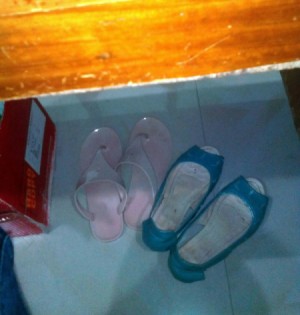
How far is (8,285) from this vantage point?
0.76 m

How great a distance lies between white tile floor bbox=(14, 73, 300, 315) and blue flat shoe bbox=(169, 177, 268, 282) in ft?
0.10

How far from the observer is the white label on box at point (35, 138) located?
0.78 metres

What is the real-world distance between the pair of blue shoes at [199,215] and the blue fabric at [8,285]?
0.29 metres

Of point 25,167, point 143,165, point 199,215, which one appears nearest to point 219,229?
point 199,215

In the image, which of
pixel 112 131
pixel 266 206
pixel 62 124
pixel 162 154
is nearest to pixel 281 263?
pixel 266 206

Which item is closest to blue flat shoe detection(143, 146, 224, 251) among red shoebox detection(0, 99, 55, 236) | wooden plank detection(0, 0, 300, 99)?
Answer: red shoebox detection(0, 99, 55, 236)

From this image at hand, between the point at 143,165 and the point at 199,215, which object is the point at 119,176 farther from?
the point at 199,215

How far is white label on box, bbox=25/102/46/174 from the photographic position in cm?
78

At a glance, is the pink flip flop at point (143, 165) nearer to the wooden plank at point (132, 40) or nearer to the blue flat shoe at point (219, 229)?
the blue flat shoe at point (219, 229)

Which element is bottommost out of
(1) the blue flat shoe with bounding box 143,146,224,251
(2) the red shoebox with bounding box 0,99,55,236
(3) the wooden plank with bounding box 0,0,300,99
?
(1) the blue flat shoe with bounding box 143,146,224,251

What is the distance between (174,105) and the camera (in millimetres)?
974

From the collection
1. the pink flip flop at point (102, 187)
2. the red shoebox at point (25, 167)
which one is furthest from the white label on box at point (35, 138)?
the pink flip flop at point (102, 187)

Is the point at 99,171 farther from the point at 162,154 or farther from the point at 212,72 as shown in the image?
the point at 212,72

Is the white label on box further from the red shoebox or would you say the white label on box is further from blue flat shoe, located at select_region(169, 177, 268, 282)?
blue flat shoe, located at select_region(169, 177, 268, 282)
